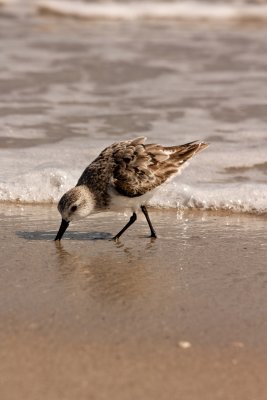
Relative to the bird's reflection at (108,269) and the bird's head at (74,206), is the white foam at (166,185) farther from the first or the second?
the bird's reflection at (108,269)

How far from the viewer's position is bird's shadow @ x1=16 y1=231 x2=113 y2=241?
6.58 meters

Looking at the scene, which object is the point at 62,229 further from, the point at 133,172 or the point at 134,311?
the point at 134,311

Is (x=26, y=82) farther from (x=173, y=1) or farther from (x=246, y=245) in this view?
(x=173, y=1)

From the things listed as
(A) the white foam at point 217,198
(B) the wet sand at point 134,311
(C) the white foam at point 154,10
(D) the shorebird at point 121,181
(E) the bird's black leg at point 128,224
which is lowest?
(B) the wet sand at point 134,311

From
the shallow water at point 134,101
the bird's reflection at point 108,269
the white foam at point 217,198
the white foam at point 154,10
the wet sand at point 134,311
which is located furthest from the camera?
the white foam at point 154,10

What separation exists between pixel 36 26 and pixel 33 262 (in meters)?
12.3

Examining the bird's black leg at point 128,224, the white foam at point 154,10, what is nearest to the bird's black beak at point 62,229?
the bird's black leg at point 128,224

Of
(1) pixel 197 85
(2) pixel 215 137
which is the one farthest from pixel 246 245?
(1) pixel 197 85

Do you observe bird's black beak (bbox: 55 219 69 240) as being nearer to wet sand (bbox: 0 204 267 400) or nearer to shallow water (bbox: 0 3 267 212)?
wet sand (bbox: 0 204 267 400)

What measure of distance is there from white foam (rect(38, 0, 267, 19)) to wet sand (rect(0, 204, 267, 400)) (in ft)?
42.8

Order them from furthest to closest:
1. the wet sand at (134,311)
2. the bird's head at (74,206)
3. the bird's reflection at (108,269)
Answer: the bird's head at (74,206) → the bird's reflection at (108,269) → the wet sand at (134,311)

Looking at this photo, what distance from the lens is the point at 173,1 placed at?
20.8m

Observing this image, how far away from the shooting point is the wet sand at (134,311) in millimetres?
4074

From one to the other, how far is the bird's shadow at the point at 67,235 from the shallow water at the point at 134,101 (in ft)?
2.99
